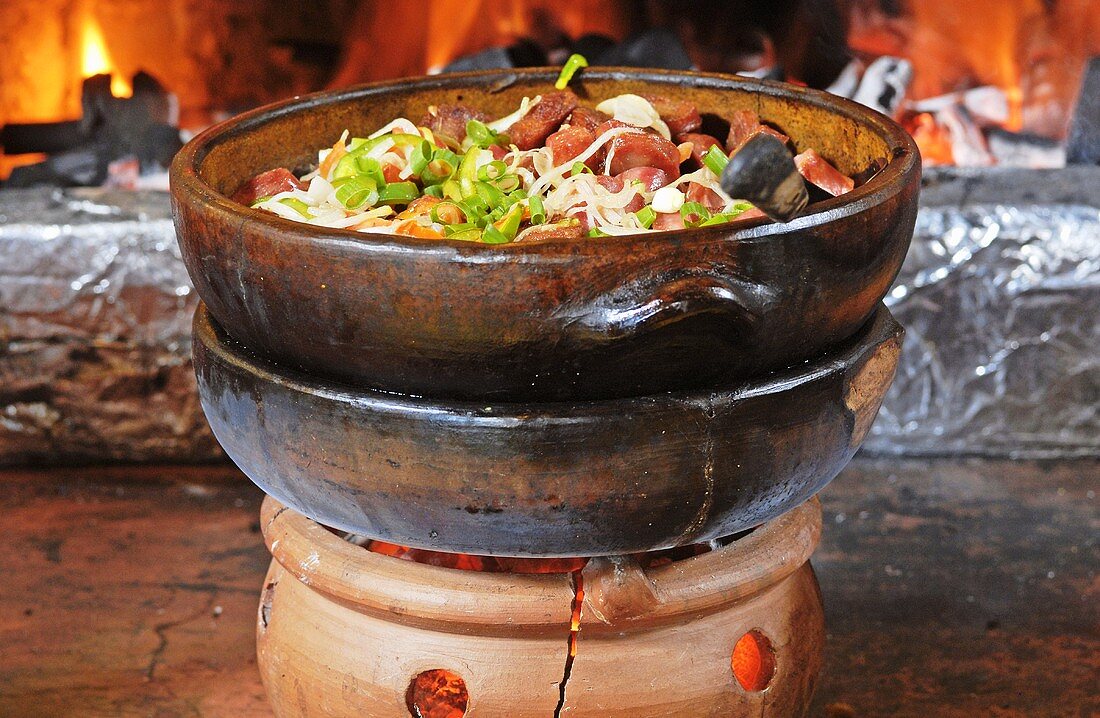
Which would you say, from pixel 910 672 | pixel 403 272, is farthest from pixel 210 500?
pixel 403 272

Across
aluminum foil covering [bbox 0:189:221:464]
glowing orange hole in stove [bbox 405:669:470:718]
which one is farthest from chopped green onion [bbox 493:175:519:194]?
aluminum foil covering [bbox 0:189:221:464]

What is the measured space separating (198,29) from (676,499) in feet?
7.63

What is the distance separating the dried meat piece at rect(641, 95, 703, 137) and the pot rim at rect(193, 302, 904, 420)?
556 millimetres

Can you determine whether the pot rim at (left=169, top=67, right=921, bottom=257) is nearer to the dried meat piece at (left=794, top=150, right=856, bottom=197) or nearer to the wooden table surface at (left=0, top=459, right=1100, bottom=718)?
the dried meat piece at (left=794, top=150, right=856, bottom=197)

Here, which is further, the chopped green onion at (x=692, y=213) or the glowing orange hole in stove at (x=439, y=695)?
the glowing orange hole in stove at (x=439, y=695)

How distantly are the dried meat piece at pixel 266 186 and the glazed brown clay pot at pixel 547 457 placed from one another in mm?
355

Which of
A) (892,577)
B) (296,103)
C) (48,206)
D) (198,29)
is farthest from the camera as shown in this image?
(198,29)

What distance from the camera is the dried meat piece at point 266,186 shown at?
164cm

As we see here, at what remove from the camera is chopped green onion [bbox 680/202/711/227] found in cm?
142

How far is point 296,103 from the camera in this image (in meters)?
1.77

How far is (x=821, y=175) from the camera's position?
1565 millimetres

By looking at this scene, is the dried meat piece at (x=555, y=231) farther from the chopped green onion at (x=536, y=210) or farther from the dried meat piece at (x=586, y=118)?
the dried meat piece at (x=586, y=118)

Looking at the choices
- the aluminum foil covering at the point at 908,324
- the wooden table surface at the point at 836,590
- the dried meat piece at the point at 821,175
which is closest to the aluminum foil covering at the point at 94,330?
the aluminum foil covering at the point at 908,324

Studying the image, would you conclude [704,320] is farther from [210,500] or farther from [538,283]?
[210,500]
